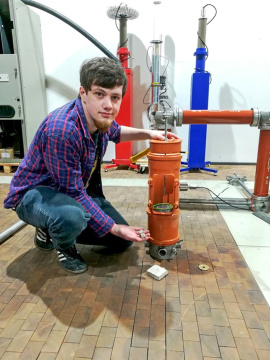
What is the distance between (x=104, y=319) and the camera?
1054 mm

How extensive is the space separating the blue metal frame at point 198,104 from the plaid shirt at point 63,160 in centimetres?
211

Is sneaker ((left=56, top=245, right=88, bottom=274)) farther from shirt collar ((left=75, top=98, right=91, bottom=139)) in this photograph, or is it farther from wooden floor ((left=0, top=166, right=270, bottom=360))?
shirt collar ((left=75, top=98, right=91, bottom=139))

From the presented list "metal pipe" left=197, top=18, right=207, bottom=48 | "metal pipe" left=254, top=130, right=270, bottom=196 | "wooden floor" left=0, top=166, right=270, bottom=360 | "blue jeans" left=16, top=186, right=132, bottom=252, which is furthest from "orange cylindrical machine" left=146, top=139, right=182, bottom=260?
"metal pipe" left=197, top=18, right=207, bottom=48

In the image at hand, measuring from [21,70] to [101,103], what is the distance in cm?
246

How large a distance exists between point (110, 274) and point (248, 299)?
0.61 metres

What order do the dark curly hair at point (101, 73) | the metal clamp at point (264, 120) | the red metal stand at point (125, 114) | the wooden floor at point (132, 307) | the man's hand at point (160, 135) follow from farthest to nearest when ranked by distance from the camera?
the red metal stand at point (125, 114)
the metal clamp at point (264, 120)
the man's hand at point (160, 135)
the dark curly hair at point (101, 73)
the wooden floor at point (132, 307)

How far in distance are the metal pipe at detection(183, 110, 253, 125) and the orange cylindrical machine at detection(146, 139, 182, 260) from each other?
581 mm

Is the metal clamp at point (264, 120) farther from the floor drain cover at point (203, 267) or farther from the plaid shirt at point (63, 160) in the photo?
the plaid shirt at point (63, 160)

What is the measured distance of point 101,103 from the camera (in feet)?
3.73

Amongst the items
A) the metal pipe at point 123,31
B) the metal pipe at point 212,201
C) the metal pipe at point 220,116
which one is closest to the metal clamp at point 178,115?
the metal pipe at point 220,116

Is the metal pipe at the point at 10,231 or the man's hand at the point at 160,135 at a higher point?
the man's hand at the point at 160,135

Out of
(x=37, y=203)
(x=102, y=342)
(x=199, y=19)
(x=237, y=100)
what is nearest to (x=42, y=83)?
(x=199, y=19)

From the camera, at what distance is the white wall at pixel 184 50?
327 centimetres

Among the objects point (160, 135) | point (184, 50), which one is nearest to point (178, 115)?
point (160, 135)
